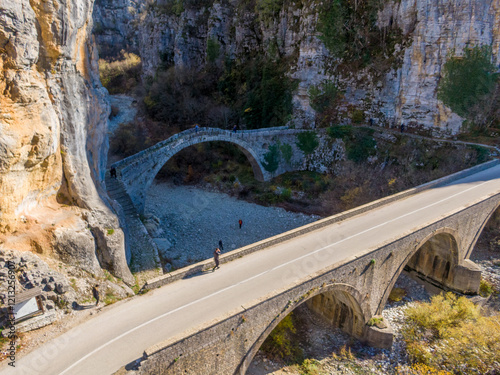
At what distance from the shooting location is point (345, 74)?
77.0 ft

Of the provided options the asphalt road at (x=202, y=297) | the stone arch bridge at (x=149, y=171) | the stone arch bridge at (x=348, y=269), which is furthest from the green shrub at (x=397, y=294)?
the stone arch bridge at (x=149, y=171)

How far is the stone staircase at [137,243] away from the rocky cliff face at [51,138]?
1.32m

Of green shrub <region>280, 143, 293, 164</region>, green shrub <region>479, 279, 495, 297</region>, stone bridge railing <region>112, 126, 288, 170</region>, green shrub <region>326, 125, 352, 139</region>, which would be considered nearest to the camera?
green shrub <region>479, 279, 495, 297</region>

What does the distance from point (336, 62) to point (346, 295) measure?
19238 millimetres

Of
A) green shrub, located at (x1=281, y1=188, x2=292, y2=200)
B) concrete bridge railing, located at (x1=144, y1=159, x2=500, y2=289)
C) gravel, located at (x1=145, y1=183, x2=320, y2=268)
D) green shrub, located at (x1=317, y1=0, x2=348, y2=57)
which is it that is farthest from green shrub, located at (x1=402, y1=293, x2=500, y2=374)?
green shrub, located at (x1=317, y1=0, x2=348, y2=57)

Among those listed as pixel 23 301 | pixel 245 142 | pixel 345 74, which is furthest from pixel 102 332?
pixel 345 74

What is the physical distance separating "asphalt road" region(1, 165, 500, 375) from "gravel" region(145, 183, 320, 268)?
654 cm

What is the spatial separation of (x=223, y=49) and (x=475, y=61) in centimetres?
2175

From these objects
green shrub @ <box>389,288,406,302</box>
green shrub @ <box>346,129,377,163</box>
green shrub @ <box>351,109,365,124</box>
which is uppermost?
green shrub @ <box>351,109,365,124</box>

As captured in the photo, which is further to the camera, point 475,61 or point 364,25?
point 364,25

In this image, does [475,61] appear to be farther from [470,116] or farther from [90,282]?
[90,282]

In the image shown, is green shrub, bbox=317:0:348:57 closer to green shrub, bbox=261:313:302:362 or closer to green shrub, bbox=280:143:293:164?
green shrub, bbox=280:143:293:164

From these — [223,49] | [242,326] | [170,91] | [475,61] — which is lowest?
[242,326]

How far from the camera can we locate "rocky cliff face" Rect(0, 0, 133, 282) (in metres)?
7.62
